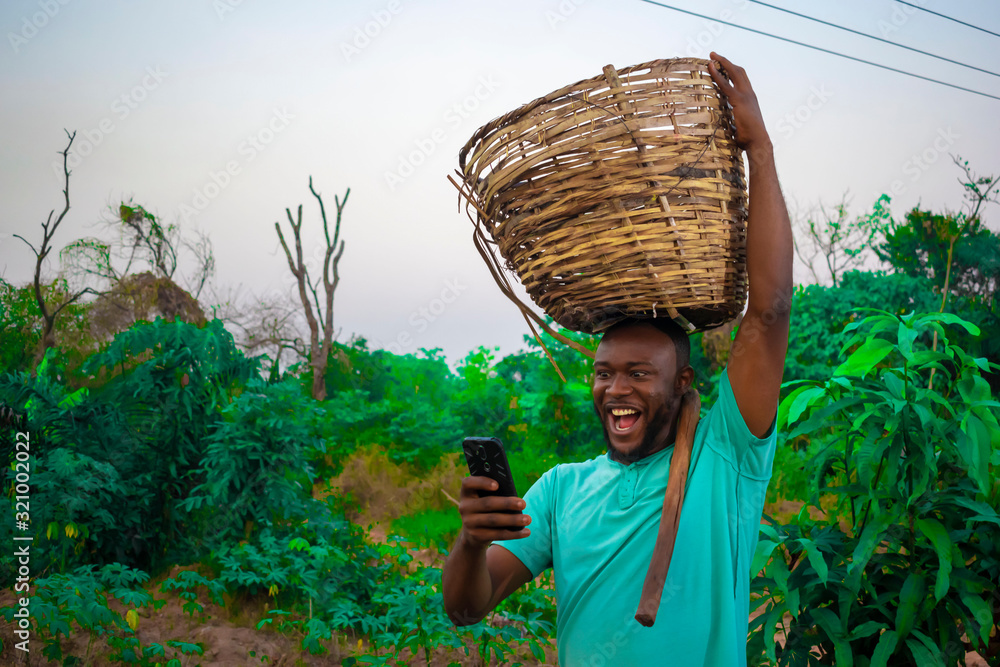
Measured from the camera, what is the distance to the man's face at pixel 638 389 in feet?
4.88

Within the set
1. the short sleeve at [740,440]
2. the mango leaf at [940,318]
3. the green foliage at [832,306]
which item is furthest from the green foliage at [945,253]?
the short sleeve at [740,440]

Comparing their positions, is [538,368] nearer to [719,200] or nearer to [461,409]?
[461,409]

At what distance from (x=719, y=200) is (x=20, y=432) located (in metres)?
4.62

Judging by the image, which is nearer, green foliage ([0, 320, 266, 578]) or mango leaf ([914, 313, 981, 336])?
mango leaf ([914, 313, 981, 336])

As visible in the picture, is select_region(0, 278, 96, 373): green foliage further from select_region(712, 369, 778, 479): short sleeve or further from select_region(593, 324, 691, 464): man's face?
select_region(712, 369, 778, 479): short sleeve

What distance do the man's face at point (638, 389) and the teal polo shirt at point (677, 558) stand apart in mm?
64

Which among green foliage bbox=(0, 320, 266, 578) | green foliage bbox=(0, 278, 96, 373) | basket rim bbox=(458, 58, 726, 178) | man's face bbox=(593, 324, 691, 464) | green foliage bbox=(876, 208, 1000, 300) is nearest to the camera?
basket rim bbox=(458, 58, 726, 178)

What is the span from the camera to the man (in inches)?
50.3

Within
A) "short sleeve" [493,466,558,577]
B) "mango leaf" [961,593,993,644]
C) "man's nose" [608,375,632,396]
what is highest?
"man's nose" [608,375,632,396]

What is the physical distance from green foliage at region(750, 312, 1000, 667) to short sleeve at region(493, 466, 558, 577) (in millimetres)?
851

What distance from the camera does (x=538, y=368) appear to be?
942 centimetres

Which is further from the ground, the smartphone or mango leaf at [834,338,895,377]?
mango leaf at [834,338,895,377]

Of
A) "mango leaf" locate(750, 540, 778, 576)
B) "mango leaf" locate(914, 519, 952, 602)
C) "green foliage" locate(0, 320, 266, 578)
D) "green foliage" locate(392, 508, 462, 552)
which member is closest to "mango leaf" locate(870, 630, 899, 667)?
"mango leaf" locate(914, 519, 952, 602)

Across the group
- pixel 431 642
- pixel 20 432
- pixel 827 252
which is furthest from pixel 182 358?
pixel 827 252
